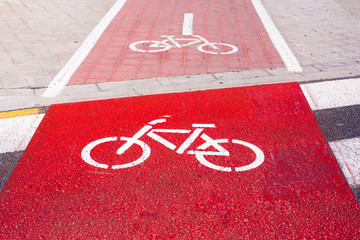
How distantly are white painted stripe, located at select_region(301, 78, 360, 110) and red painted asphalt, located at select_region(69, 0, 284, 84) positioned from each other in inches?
43.3

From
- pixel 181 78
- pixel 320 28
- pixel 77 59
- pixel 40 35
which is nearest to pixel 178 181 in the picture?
pixel 181 78

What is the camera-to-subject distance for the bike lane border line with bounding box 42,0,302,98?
5902 millimetres

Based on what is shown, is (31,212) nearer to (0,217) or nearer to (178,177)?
(0,217)

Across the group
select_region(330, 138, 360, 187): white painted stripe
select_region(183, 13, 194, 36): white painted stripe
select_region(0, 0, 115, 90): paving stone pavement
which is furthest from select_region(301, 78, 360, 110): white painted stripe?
select_region(0, 0, 115, 90): paving stone pavement

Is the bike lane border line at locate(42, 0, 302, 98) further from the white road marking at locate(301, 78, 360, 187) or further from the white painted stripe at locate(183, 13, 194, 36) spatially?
the white road marking at locate(301, 78, 360, 187)

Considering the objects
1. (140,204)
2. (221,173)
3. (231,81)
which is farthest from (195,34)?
(140,204)

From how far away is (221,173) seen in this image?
3.72 meters

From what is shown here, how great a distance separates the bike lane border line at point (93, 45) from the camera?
5902mm

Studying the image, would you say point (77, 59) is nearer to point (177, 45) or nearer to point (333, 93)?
point (177, 45)

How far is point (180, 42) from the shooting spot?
7.54m

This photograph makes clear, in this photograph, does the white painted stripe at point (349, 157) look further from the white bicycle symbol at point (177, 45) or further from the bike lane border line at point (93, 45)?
the white bicycle symbol at point (177, 45)

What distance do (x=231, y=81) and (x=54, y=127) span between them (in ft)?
9.73

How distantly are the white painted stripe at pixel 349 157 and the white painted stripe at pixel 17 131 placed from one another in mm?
3773

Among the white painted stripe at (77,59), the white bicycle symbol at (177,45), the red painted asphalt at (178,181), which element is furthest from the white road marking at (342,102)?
the white painted stripe at (77,59)
